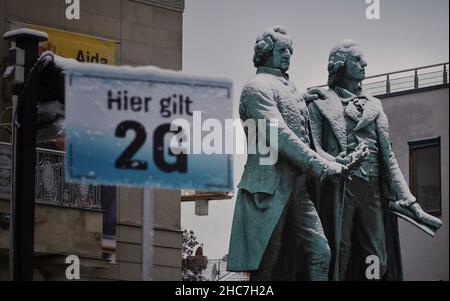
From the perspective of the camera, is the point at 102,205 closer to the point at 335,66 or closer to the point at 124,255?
the point at 124,255

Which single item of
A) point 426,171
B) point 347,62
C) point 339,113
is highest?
point 347,62

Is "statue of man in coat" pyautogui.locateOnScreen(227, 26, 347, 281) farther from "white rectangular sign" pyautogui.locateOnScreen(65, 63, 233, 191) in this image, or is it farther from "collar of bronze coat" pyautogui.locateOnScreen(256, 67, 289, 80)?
"white rectangular sign" pyautogui.locateOnScreen(65, 63, 233, 191)

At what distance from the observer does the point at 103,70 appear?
1539 cm

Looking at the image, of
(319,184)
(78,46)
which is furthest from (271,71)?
(78,46)

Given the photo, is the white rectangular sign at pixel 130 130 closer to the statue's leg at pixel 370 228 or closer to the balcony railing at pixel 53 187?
the statue's leg at pixel 370 228

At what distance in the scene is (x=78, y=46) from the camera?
28562 millimetres

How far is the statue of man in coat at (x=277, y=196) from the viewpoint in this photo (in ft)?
63.5

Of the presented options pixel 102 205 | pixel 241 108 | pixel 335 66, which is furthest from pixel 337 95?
pixel 102 205

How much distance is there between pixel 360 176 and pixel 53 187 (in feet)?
22.1

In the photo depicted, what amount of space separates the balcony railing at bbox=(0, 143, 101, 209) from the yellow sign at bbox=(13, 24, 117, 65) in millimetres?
1907

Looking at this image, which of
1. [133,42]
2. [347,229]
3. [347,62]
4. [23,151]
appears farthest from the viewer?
[133,42]

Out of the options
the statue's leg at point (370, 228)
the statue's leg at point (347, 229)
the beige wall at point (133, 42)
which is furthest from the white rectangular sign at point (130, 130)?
the beige wall at point (133, 42)

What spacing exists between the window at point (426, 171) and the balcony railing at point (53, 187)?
165 inches

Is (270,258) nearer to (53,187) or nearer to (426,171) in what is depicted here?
(426,171)
